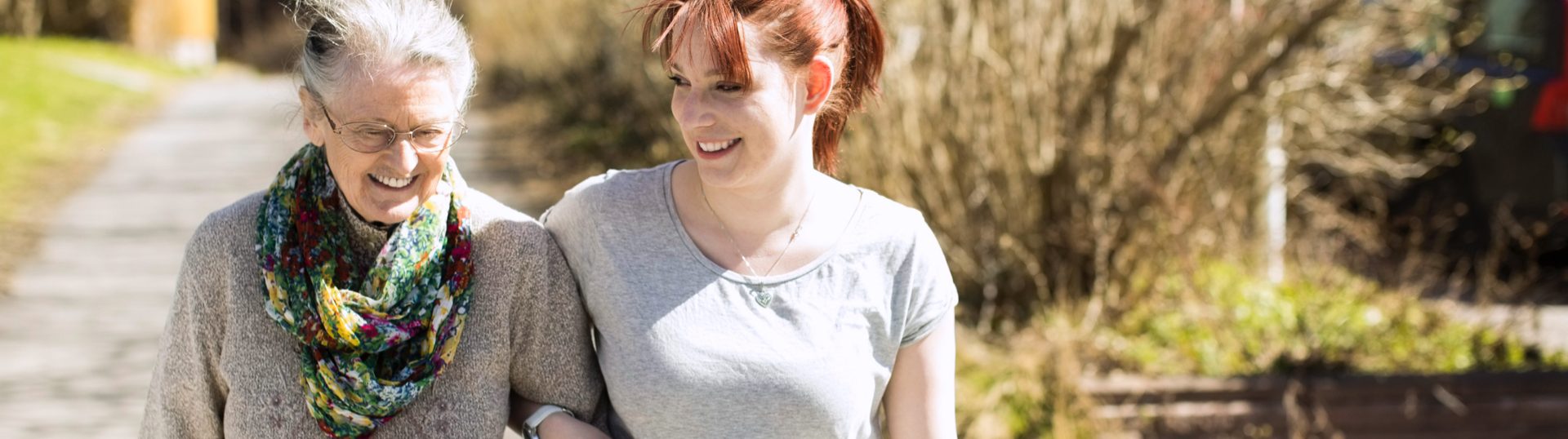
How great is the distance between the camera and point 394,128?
182 cm

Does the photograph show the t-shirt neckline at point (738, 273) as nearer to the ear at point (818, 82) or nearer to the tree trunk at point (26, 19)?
the ear at point (818, 82)

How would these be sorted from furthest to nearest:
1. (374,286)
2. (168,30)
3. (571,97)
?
1. (168,30)
2. (571,97)
3. (374,286)

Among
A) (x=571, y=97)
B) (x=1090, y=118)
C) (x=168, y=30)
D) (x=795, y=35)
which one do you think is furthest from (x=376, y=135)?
(x=168, y=30)

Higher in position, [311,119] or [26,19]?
[26,19]

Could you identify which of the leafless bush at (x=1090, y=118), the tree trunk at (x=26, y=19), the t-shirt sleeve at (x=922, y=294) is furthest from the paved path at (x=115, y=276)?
the tree trunk at (x=26, y=19)

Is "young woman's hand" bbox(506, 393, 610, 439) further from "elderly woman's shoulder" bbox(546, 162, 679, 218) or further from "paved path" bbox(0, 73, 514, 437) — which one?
"paved path" bbox(0, 73, 514, 437)

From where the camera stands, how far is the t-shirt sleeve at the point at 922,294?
203 cm

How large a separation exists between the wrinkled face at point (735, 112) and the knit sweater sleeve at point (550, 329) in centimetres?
29

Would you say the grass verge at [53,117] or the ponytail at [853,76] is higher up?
the ponytail at [853,76]

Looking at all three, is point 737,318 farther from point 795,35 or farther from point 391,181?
point 391,181

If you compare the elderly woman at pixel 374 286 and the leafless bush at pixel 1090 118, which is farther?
the leafless bush at pixel 1090 118

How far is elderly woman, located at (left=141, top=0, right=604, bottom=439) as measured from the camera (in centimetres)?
183

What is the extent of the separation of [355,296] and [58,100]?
35.1 ft

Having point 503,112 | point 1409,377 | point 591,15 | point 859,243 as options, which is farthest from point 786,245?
point 503,112
